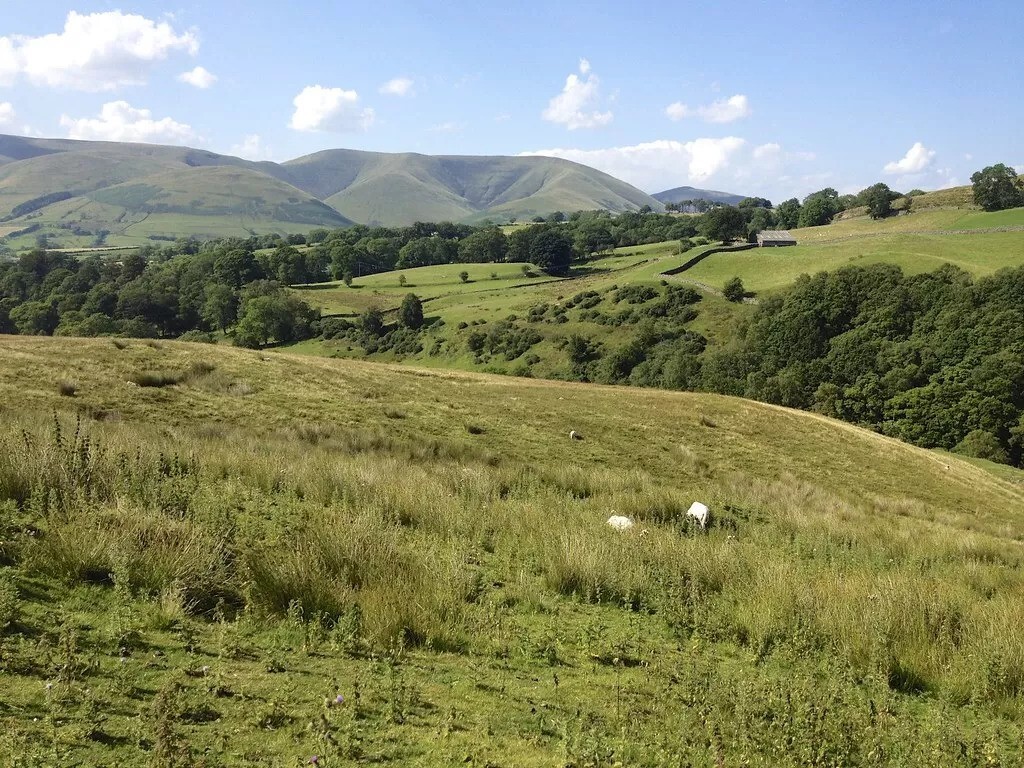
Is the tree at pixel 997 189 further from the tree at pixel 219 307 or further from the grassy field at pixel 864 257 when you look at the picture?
the tree at pixel 219 307

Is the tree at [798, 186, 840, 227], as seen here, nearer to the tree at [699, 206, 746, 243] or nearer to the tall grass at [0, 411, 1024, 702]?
the tree at [699, 206, 746, 243]

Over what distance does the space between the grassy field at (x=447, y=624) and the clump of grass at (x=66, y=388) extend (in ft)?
16.2

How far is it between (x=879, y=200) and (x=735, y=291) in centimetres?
7703

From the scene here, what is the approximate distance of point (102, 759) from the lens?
343cm

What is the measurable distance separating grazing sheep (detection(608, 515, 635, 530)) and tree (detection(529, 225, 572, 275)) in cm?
14519

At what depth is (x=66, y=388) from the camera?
54.3 feet

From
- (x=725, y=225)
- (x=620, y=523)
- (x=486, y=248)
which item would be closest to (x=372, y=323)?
(x=486, y=248)

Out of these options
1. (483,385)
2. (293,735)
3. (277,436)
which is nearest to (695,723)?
(293,735)

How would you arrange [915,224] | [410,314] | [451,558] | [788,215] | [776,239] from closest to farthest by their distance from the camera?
1. [451,558]
2. [410,314]
3. [915,224]
4. [776,239]
5. [788,215]

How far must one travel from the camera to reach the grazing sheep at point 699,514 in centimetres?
1089

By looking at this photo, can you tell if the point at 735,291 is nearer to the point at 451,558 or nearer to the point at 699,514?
the point at 699,514

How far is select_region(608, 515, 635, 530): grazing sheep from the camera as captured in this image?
9.51 m

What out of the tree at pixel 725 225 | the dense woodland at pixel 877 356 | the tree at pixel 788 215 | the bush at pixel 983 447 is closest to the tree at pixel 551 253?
the tree at pixel 725 225

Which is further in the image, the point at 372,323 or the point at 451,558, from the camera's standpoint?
the point at 372,323
